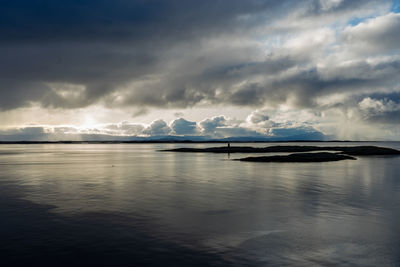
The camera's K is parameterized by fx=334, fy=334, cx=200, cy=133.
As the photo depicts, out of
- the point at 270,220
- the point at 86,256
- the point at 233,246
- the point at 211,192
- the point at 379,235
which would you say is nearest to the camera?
the point at 86,256

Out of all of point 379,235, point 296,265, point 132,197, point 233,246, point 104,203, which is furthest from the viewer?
point 132,197

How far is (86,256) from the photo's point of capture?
15000 mm

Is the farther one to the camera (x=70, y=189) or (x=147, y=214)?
(x=70, y=189)

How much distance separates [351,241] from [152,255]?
10338 millimetres

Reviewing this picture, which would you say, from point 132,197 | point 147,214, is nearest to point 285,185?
point 132,197

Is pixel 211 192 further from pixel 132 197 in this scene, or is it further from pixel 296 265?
pixel 296 265

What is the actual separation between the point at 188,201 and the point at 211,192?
233 inches

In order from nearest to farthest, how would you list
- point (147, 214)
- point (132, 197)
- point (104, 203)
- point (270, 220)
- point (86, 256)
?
point (86, 256) < point (270, 220) < point (147, 214) < point (104, 203) < point (132, 197)

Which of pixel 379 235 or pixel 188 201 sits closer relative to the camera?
pixel 379 235

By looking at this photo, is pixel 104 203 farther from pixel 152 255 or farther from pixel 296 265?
pixel 296 265

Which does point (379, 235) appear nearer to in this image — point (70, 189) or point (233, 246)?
point (233, 246)

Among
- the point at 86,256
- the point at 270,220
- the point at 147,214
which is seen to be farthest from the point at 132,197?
the point at 86,256

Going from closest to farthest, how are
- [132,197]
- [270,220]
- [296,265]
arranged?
[296,265] < [270,220] < [132,197]

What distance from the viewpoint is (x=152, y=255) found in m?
15.2
